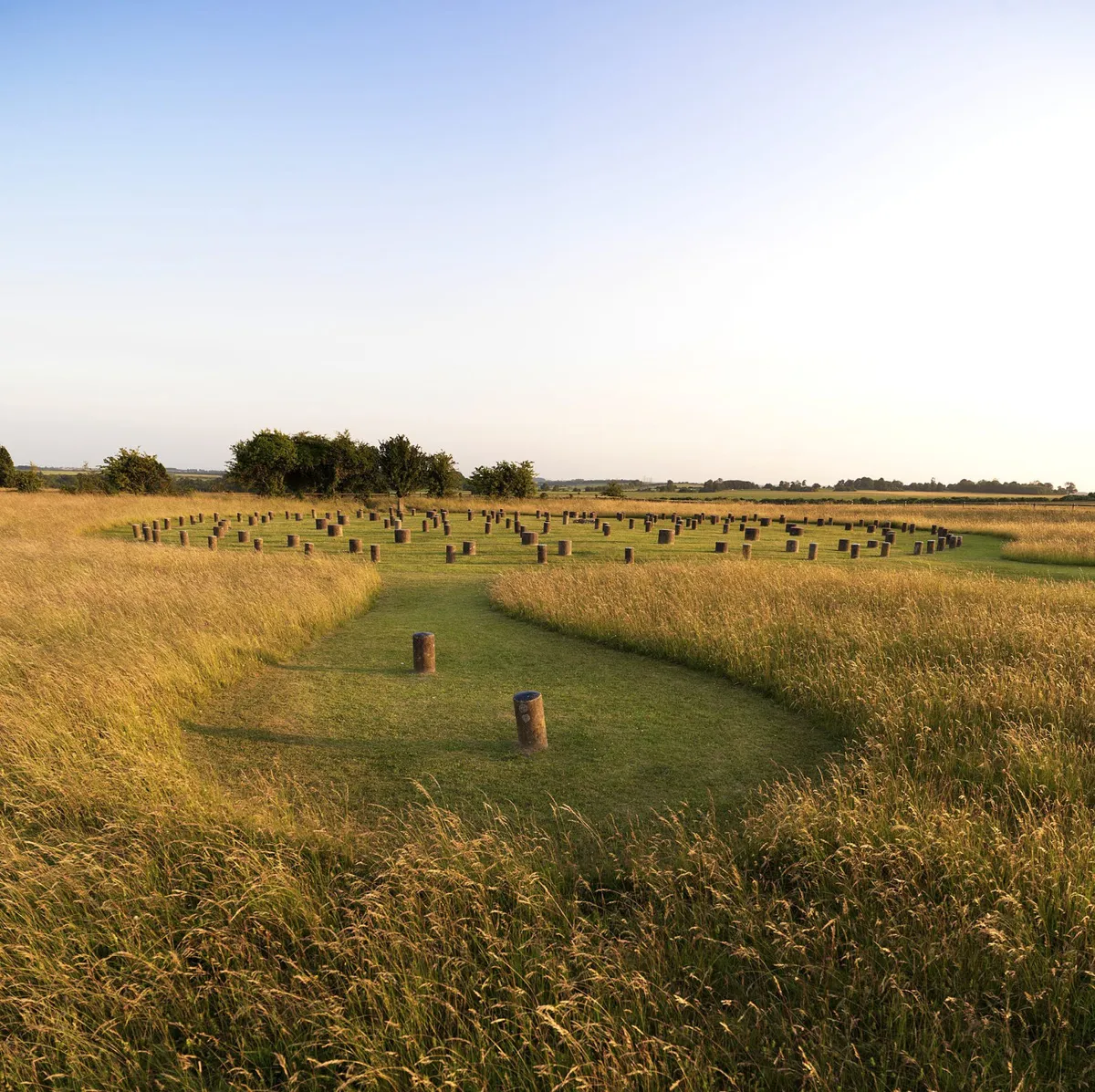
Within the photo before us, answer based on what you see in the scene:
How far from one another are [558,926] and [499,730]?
119 inches

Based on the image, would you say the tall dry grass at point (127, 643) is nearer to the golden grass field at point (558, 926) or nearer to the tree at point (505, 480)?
the golden grass field at point (558, 926)

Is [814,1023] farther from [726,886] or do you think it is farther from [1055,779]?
[1055,779]

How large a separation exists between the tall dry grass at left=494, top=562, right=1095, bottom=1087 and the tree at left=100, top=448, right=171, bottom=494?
4750cm

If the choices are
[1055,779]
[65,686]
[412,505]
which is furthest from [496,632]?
[412,505]

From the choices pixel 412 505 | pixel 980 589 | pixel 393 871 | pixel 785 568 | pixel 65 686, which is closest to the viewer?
pixel 393 871

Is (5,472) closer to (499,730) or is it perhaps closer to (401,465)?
(401,465)

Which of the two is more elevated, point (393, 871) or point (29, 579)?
point (29, 579)

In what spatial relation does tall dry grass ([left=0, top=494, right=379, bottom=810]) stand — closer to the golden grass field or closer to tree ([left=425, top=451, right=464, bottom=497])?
the golden grass field

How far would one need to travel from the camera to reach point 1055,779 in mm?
4191

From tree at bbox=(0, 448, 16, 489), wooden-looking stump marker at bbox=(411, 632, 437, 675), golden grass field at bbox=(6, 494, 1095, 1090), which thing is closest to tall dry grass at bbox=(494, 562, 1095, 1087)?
golden grass field at bbox=(6, 494, 1095, 1090)

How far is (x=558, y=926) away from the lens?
3.17m

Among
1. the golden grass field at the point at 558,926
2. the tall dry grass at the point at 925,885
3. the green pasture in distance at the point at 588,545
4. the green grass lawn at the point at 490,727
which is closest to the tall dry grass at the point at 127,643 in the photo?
the golden grass field at the point at 558,926

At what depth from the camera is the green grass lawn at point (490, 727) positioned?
4.95 meters

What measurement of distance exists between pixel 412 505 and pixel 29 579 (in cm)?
2945
